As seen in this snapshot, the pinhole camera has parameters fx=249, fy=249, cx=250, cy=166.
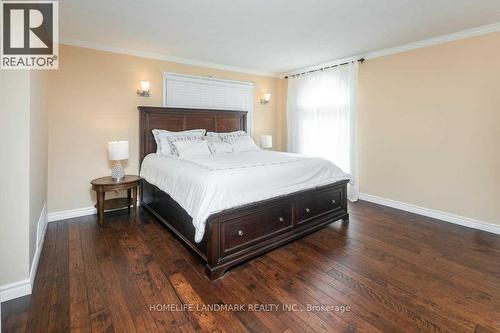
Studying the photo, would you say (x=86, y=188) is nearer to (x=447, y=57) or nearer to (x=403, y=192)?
(x=403, y=192)

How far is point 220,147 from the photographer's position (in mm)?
4031

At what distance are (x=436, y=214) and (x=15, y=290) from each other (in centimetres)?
462

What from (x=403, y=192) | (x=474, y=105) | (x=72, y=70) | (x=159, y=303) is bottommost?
(x=159, y=303)

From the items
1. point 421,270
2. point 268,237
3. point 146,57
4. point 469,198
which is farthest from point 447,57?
point 146,57

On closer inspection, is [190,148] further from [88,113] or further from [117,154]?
[88,113]

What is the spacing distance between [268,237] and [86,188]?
2.77 meters

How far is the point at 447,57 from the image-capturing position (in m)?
3.25

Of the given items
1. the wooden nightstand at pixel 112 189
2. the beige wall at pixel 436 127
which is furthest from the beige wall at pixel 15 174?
the beige wall at pixel 436 127

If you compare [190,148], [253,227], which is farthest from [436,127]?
[190,148]

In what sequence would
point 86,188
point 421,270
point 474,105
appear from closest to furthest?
point 421,270
point 474,105
point 86,188

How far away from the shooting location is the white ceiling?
245 cm

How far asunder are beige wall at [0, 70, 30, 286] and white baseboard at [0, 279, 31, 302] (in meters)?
0.03

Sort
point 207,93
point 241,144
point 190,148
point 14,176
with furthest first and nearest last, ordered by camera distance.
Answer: point 207,93 → point 241,144 → point 190,148 → point 14,176

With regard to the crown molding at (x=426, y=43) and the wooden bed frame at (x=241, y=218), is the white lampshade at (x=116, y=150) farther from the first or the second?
the crown molding at (x=426, y=43)
